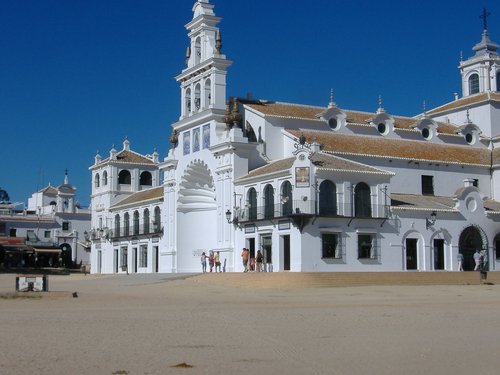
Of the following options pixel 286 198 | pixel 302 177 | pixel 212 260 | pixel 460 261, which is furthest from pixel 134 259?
pixel 460 261

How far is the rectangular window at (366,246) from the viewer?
45297 millimetres

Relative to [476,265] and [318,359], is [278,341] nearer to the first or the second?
[318,359]

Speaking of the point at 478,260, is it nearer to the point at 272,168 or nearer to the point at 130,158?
the point at 272,168

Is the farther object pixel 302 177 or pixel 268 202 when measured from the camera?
pixel 268 202

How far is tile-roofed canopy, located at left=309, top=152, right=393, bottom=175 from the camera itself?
145 feet

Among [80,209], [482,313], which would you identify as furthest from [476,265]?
[80,209]

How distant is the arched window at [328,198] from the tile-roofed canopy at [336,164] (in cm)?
93

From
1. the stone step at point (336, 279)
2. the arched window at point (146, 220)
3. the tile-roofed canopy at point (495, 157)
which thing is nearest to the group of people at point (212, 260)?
the stone step at point (336, 279)

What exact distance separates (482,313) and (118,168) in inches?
2062

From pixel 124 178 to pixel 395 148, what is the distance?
28.6m

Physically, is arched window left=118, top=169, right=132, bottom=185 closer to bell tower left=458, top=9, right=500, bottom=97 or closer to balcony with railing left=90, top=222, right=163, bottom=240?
balcony with railing left=90, top=222, right=163, bottom=240

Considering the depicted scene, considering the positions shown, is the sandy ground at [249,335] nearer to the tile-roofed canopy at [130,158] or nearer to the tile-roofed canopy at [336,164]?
the tile-roofed canopy at [336,164]

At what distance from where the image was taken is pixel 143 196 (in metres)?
65.2

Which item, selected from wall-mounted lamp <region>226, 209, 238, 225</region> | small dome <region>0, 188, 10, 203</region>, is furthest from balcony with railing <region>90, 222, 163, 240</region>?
small dome <region>0, 188, 10, 203</region>
